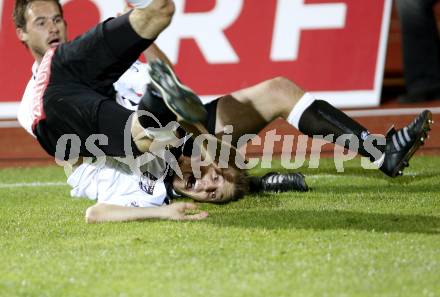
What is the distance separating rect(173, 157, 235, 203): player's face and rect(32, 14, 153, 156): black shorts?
0.59 m

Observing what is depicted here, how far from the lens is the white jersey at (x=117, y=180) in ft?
17.6

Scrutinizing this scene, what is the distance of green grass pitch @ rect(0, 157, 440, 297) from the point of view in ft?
12.2

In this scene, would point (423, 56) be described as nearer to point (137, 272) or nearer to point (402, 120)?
point (402, 120)

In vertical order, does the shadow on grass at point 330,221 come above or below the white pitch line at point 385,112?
above

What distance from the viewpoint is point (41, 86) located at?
5.27 meters

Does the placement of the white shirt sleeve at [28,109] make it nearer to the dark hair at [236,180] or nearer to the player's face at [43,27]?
the player's face at [43,27]

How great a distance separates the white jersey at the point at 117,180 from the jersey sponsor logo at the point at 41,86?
0.09 meters

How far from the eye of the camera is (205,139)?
5578mm

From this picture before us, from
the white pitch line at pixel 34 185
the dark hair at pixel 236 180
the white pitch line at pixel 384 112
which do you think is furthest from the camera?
the white pitch line at pixel 384 112

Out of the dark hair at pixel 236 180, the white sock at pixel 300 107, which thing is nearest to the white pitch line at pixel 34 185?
the dark hair at pixel 236 180

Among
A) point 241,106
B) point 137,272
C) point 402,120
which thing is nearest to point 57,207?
point 241,106

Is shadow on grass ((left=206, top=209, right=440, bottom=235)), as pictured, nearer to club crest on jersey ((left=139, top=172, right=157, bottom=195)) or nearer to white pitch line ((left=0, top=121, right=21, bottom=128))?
club crest on jersey ((left=139, top=172, right=157, bottom=195))

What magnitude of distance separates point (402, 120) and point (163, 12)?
3.59m

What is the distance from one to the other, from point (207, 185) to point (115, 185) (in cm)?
50
